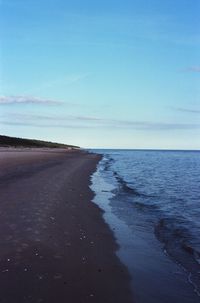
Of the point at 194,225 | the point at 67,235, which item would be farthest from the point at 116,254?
the point at 194,225

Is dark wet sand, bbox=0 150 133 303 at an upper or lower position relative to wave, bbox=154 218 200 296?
upper

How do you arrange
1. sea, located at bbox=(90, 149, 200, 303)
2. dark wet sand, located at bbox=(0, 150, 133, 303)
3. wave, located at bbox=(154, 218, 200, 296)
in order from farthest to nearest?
wave, located at bbox=(154, 218, 200, 296) → sea, located at bbox=(90, 149, 200, 303) → dark wet sand, located at bbox=(0, 150, 133, 303)

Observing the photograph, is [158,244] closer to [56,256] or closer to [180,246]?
[180,246]

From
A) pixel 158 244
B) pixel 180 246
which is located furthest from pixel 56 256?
pixel 180 246

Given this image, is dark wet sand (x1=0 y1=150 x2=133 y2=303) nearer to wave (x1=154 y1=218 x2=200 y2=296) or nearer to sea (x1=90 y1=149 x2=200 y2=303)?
sea (x1=90 y1=149 x2=200 y2=303)

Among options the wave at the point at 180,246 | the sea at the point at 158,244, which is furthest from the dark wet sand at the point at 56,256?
the wave at the point at 180,246

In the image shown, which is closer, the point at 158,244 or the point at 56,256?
the point at 56,256

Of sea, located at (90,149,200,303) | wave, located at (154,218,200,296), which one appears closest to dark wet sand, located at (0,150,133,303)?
sea, located at (90,149,200,303)

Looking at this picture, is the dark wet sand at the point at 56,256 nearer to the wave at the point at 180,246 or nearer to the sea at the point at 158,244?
the sea at the point at 158,244

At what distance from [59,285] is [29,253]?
6.85 feet

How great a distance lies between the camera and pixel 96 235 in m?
12.5

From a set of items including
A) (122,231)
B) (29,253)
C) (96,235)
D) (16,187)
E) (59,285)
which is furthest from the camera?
(16,187)

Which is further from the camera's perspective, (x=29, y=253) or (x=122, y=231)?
(x=122, y=231)

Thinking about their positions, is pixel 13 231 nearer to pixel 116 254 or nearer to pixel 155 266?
pixel 116 254
